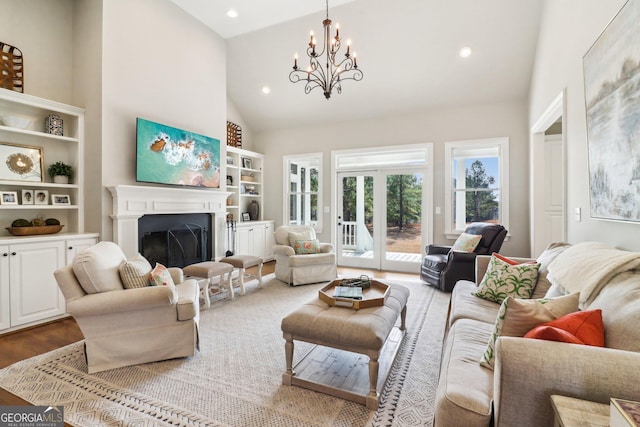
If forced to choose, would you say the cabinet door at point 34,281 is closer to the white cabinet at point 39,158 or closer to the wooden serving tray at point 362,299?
the white cabinet at point 39,158

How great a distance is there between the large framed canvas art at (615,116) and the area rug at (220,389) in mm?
1614

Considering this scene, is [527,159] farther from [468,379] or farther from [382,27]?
[468,379]

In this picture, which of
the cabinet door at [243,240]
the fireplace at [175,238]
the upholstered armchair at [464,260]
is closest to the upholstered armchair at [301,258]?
the cabinet door at [243,240]

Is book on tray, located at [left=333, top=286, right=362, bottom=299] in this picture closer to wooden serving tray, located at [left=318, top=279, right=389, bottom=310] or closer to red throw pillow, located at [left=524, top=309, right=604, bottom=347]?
wooden serving tray, located at [left=318, top=279, right=389, bottom=310]

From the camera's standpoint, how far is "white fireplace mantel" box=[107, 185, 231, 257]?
3619 millimetres

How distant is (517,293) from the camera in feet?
7.73

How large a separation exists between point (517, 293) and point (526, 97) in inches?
149

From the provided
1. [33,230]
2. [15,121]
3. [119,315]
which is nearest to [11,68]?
[15,121]

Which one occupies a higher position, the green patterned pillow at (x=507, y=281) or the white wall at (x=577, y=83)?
the white wall at (x=577, y=83)

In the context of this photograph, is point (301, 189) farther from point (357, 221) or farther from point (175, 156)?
point (175, 156)

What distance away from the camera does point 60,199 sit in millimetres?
3592

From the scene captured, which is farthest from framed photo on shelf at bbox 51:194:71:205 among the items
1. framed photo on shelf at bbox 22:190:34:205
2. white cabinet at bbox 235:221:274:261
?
white cabinet at bbox 235:221:274:261

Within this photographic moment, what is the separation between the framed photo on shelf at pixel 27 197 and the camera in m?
3.30

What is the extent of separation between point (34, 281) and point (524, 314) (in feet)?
13.5
